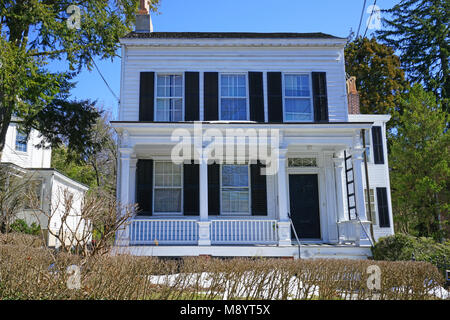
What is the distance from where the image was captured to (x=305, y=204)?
1321 centimetres

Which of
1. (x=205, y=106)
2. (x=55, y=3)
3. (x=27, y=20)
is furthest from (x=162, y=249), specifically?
(x=55, y=3)

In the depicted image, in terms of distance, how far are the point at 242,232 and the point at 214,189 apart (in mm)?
1661

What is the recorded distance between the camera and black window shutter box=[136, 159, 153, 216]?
40.9ft

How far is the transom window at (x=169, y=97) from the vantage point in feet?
42.3

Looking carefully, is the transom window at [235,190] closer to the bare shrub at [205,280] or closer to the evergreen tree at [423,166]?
the bare shrub at [205,280]

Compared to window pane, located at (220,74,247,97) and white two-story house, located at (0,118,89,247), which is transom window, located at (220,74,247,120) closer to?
window pane, located at (220,74,247,97)

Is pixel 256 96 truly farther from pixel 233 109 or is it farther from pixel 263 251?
pixel 263 251

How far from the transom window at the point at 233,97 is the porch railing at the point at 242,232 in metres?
3.34

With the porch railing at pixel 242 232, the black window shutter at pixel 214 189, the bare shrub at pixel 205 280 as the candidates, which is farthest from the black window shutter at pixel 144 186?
the bare shrub at pixel 205 280

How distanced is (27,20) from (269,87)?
7911mm

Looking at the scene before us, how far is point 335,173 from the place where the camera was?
1320cm

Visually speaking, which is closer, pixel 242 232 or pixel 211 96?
pixel 242 232

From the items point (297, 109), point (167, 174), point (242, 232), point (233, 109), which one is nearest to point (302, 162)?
point (297, 109)
